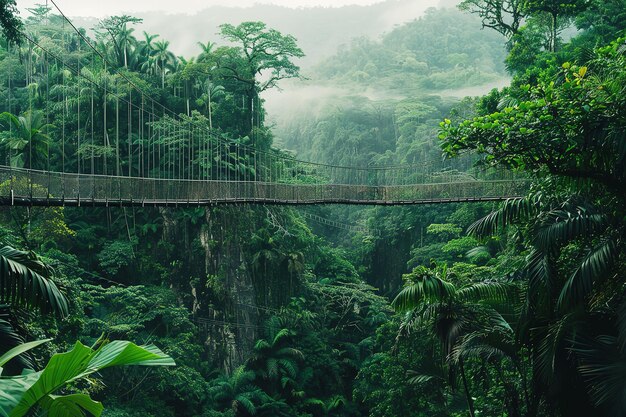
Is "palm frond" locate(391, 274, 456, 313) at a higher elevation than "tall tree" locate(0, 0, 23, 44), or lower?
lower

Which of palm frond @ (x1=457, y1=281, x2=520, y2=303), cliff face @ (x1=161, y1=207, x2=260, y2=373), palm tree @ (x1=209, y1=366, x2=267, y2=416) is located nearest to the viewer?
palm frond @ (x1=457, y1=281, x2=520, y2=303)

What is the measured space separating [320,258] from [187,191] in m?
9.79

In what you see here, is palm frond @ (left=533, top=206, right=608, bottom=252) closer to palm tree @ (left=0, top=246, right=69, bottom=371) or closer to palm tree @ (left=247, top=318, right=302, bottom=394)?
palm tree @ (left=0, top=246, right=69, bottom=371)

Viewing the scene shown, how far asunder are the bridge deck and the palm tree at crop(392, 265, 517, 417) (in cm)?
385

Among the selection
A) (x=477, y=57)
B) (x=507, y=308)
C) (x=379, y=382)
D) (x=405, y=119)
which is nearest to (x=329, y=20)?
(x=477, y=57)

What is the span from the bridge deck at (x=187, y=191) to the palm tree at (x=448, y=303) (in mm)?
3846

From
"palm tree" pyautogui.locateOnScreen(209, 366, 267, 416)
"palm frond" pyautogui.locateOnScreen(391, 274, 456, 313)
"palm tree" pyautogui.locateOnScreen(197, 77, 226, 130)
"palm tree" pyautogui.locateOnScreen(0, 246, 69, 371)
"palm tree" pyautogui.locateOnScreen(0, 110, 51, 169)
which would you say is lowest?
"palm tree" pyautogui.locateOnScreen(209, 366, 267, 416)

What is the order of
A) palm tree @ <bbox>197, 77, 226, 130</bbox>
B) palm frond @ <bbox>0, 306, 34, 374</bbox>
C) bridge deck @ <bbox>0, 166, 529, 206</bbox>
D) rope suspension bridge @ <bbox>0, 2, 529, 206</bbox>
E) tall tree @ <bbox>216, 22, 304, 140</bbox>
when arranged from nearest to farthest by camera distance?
palm frond @ <bbox>0, 306, 34, 374</bbox>
bridge deck @ <bbox>0, 166, 529, 206</bbox>
rope suspension bridge @ <bbox>0, 2, 529, 206</bbox>
palm tree @ <bbox>197, 77, 226, 130</bbox>
tall tree @ <bbox>216, 22, 304, 140</bbox>

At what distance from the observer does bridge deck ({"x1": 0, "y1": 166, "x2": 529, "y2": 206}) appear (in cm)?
791

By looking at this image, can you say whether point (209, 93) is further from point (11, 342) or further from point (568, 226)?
point (568, 226)

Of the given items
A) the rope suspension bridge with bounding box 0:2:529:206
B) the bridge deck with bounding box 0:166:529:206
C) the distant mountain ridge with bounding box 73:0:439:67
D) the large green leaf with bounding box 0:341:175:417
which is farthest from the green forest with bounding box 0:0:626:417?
the distant mountain ridge with bounding box 73:0:439:67

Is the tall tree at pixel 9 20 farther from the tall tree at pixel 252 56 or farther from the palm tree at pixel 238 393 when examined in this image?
the tall tree at pixel 252 56

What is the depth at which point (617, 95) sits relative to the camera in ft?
14.9

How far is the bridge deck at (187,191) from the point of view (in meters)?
7.91
